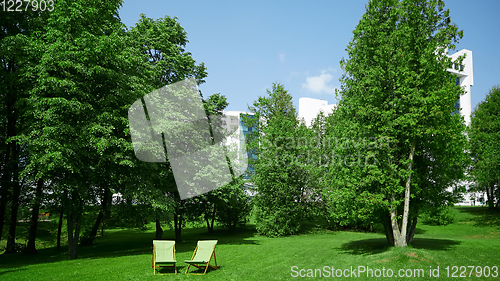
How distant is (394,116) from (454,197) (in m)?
5.10

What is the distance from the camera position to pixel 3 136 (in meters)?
17.2

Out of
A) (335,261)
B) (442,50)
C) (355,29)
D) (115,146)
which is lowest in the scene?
(335,261)

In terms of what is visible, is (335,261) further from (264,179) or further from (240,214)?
(240,214)

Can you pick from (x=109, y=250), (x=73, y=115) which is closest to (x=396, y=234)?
(x=73, y=115)

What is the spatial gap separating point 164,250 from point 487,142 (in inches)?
1240

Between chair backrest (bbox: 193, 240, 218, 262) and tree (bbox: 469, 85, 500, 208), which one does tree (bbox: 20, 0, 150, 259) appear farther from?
tree (bbox: 469, 85, 500, 208)

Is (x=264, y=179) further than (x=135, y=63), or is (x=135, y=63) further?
(x=264, y=179)

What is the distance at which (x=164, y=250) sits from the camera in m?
10.3

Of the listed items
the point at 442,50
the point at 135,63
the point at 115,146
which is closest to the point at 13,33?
the point at 135,63

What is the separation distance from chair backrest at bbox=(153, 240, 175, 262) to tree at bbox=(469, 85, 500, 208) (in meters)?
27.4

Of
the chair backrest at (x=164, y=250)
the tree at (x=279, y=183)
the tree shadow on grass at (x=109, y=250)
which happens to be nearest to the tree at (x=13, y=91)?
the tree shadow on grass at (x=109, y=250)

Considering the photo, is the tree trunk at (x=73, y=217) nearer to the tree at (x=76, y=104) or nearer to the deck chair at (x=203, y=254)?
the tree at (x=76, y=104)

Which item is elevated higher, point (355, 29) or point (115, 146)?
point (355, 29)

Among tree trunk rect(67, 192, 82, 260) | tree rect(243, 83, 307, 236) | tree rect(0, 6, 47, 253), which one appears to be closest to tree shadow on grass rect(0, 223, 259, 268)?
tree trunk rect(67, 192, 82, 260)
